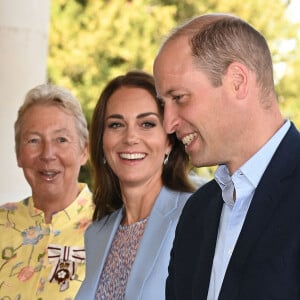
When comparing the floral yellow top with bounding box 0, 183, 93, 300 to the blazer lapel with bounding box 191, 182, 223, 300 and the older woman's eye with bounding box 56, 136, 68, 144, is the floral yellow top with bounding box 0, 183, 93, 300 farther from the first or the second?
the blazer lapel with bounding box 191, 182, 223, 300

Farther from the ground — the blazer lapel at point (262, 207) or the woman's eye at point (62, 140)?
the woman's eye at point (62, 140)

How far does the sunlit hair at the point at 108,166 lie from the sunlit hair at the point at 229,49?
1042 mm

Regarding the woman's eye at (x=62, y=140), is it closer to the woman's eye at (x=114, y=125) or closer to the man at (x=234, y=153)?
the woman's eye at (x=114, y=125)

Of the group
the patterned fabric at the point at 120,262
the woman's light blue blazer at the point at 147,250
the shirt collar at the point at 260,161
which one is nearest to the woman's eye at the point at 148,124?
the woman's light blue blazer at the point at 147,250

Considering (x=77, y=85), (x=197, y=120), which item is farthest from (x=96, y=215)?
(x=77, y=85)

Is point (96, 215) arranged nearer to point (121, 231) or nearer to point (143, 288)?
point (121, 231)

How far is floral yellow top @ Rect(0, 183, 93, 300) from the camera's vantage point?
3.98 m

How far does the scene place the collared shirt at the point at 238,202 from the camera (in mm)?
2422

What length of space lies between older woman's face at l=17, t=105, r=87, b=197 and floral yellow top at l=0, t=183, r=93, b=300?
0.34ft

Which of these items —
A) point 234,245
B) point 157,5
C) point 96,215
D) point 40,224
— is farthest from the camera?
point 157,5

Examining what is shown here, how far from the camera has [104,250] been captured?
3.61 metres

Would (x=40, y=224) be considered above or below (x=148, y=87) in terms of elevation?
below

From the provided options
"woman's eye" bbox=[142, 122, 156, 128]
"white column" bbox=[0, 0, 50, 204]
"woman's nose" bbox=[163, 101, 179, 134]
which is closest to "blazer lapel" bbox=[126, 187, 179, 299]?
"woman's eye" bbox=[142, 122, 156, 128]

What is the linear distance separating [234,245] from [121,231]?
1.30m
